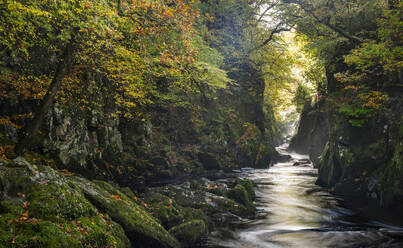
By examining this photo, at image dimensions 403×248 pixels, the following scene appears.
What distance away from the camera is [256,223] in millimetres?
8969

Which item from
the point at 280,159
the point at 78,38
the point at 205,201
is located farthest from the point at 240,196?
the point at 280,159

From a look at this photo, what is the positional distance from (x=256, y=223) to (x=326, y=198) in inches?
214

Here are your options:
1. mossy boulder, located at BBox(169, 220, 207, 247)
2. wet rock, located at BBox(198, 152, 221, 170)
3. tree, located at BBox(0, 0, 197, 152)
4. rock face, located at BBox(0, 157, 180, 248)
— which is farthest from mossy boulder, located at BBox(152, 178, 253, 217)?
wet rock, located at BBox(198, 152, 221, 170)

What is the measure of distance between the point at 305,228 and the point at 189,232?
4.38 m

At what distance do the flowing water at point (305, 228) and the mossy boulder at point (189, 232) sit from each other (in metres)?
0.41

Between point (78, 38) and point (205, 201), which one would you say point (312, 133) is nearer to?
point (205, 201)

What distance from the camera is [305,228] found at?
8.65 metres

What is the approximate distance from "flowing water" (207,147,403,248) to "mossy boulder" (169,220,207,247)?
0.41 metres

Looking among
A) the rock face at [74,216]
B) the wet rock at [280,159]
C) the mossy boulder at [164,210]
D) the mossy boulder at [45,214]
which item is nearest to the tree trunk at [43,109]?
the rock face at [74,216]

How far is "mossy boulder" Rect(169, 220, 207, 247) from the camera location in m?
6.74

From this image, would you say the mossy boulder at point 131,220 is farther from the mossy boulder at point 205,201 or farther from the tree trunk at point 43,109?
the mossy boulder at point 205,201

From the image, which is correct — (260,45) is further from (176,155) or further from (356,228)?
(356,228)

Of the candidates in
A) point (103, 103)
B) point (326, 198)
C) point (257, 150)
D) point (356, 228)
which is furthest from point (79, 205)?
point (257, 150)

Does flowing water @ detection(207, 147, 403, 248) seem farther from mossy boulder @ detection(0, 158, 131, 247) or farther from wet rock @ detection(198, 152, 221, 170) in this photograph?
wet rock @ detection(198, 152, 221, 170)
